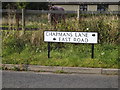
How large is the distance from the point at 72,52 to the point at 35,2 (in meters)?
28.5

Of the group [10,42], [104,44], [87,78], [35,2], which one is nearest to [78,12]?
[104,44]

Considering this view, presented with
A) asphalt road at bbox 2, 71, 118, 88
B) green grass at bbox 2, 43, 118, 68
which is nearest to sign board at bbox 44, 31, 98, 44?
green grass at bbox 2, 43, 118, 68

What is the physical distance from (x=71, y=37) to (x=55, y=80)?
2.09 meters

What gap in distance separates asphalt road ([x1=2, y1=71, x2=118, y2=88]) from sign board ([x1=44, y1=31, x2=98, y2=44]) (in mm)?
1410

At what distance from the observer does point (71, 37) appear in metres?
8.23

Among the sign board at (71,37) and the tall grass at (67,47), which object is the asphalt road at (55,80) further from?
the sign board at (71,37)

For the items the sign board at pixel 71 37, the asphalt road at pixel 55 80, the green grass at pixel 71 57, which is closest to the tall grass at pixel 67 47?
the green grass at pixel 71 57

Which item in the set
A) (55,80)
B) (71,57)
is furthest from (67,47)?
(55,80)

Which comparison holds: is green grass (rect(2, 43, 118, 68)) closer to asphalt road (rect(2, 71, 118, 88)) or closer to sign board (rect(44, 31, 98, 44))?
sign board (rect(44, 31, 98, 44))

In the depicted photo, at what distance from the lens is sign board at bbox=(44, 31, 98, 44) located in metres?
8.06

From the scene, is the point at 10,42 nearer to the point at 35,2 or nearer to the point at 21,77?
the point at 21,77

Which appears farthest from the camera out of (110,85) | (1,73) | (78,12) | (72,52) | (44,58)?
(78,12)

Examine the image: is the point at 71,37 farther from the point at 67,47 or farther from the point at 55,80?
the point at 55,80

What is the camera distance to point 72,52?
8867mm
